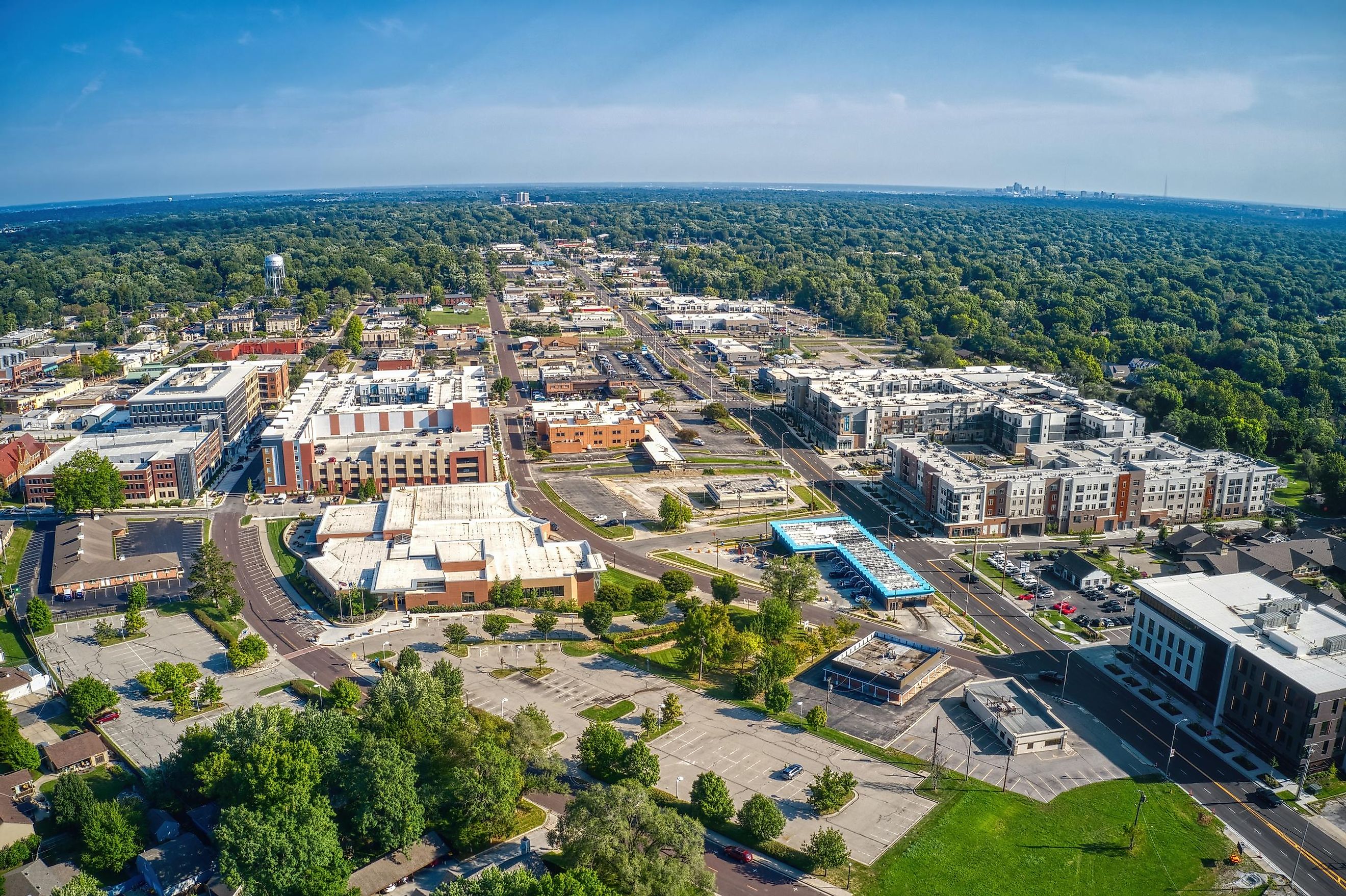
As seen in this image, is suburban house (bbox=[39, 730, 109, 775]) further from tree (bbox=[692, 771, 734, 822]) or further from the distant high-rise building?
the distant high-rise building

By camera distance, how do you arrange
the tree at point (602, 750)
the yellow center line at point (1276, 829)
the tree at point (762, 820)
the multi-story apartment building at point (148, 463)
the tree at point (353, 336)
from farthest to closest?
the tree at point (353, 336)
the multi-story apartment building at point (148, 463)
the tree at point (602, 750)
the tree at point (762, 820)
the yellow center line at point (1276, 829)

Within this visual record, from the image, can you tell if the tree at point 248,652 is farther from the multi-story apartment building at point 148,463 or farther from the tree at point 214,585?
the multi-story apartment building at point 148,463

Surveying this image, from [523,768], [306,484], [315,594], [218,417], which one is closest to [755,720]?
[523,768]

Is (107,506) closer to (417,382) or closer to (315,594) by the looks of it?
(315,594)

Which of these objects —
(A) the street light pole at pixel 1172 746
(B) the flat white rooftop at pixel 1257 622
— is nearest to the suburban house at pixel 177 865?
(A) the street light pole at pixel 1172 746

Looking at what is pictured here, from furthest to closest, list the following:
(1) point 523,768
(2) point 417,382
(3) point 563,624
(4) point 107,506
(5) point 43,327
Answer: (5) point 43,327 < (2) point 417,382 < (4) point 107,506 < (3) point 563,624 < (1) point 523,768

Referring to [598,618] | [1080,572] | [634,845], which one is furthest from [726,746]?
[1080,572]
